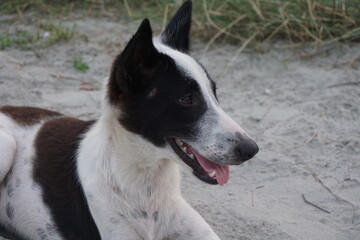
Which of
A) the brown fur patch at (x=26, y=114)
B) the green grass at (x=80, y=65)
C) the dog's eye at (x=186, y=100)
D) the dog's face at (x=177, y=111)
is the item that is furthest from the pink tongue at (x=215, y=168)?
the green grass at (x=80, y=65)

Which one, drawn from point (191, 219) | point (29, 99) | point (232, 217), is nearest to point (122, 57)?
point (191, 219)

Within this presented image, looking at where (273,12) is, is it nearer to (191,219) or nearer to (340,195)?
(340,195)

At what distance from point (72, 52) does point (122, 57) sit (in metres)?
3.72

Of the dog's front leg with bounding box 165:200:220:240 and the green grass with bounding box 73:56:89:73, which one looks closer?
the dog's front leg with bounding box 165:200:220:240

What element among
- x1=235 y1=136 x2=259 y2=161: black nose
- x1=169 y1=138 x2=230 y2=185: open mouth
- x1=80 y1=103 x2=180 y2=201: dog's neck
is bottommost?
x1=80 y1=103 x2=180 y2=201: dog's neck

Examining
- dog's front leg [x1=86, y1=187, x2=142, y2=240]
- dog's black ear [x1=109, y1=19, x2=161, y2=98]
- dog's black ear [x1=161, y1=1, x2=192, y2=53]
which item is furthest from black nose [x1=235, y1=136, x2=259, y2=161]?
dog's black ear [x1=161, y1=1, x2=192, y2=53]

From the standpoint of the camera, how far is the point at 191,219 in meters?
3.54

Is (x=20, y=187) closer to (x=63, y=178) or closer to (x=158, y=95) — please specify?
(x=63, y=178)

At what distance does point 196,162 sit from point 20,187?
45.4 inches

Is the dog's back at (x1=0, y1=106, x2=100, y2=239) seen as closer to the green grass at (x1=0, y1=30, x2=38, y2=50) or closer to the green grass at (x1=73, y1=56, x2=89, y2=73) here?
the green grass at (x1=73, y1=56, x2=89, y2=73)

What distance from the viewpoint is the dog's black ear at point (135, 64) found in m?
3.08

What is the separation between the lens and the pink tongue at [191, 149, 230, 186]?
328 cm

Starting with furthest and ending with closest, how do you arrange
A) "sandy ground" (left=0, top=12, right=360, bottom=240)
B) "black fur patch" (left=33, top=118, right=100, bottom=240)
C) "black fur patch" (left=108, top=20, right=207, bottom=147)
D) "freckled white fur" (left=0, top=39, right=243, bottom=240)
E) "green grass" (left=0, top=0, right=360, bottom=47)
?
"green grass" (left=0, top=0, right=360, bottom=47)
"sandy ground" (left=0, top=12, right=360, bottom=240)
"black fur patch" (left=33, top=118, right=100, bottom=240)
"freckled white fur" (left=0, top=39, right=243, bottom=240)
"black fur patch" (left=108, top=20, right=207, bottom=147)

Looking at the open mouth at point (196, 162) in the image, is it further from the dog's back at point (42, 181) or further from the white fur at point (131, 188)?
the dog's back at point (42, 181)
